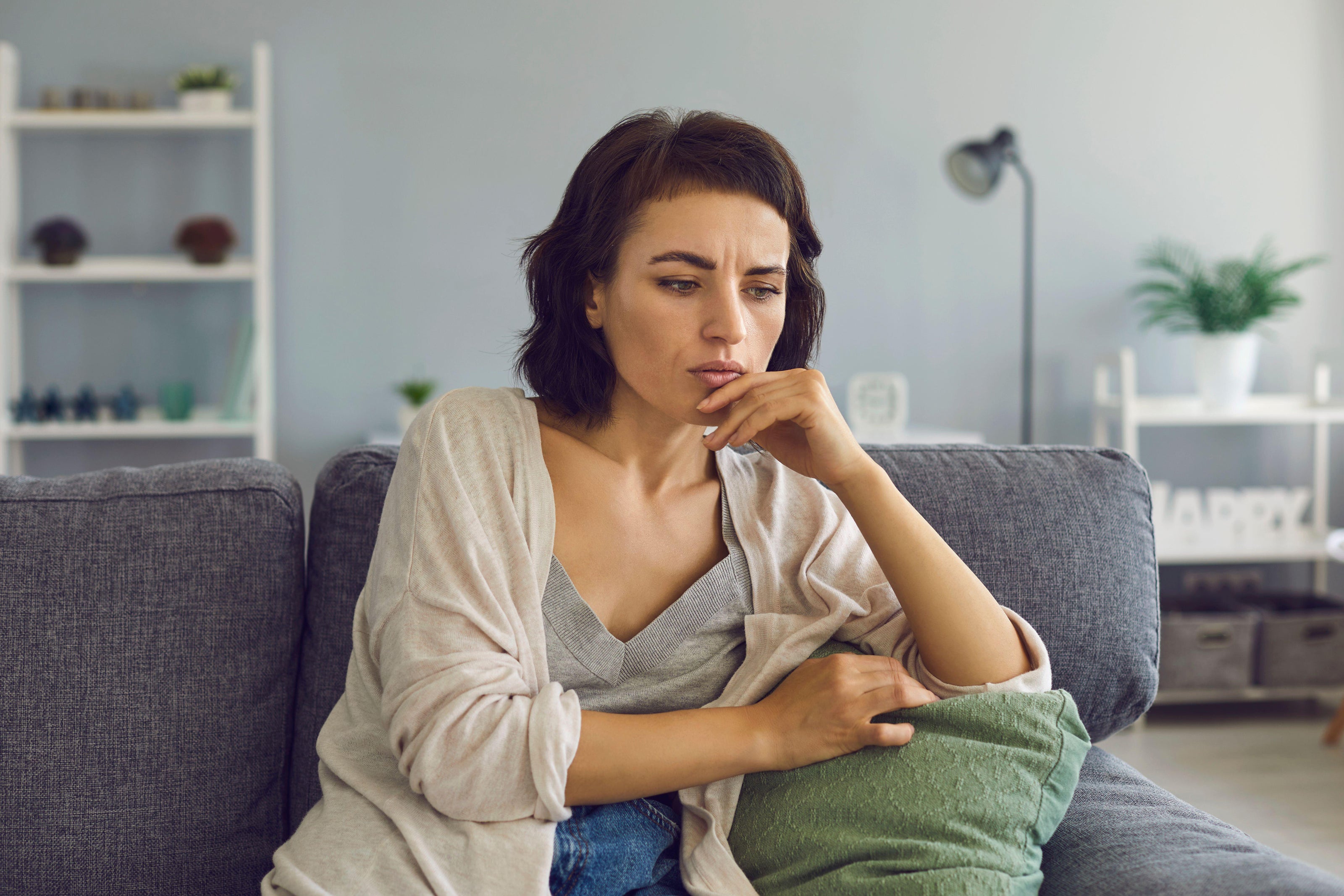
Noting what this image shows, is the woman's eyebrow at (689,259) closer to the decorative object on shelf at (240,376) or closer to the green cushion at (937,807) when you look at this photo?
the green cushion at (937,807)

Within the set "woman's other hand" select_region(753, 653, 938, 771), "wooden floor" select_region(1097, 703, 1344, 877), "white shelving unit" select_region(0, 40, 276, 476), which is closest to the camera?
"woman's other hand" select_region(753, 653, 938, 771)

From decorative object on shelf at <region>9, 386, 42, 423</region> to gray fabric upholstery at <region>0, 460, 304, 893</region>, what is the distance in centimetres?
200

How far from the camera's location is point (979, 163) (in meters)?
3.08

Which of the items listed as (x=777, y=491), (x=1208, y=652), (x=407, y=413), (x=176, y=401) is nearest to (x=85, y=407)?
(x=176, y=401)

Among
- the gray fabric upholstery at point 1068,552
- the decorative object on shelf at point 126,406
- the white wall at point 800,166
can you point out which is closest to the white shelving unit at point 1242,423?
the white wall at point 800,166

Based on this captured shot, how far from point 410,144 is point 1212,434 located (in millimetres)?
2746

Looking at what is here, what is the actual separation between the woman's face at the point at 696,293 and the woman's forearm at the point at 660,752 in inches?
12.0

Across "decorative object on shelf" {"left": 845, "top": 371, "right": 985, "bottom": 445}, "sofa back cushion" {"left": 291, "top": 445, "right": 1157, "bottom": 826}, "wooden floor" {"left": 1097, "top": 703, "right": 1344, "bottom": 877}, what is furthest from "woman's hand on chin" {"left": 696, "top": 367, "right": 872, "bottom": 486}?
"decorative object on shelf" {"left": 845, "top": 371, "right": 985, "bottom": 445}

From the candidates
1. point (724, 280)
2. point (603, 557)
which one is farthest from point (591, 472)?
point (724, 280)

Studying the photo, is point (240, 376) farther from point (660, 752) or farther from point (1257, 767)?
point (1257, 767)

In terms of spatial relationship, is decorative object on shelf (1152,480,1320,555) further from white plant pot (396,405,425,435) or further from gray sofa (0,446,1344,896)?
white plant pot (396,405,425,435)

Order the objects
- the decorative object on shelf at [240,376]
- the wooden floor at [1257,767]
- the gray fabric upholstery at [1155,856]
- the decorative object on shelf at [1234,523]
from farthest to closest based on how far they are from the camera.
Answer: the decorative object on shelf at [1234,523], the decorative object on shelf at [240,376], the wooden floor at [1257,767], the gray fabric upholstery at [1155,856]

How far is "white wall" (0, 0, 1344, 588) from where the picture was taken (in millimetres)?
3158

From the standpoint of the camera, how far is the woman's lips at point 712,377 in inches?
42.5
